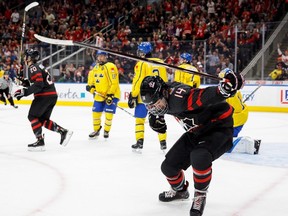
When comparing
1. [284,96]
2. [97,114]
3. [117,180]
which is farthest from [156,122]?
[284,96]

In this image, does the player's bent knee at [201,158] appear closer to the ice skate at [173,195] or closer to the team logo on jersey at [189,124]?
the team logo on jersey at [189,124]

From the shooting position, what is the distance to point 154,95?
118 inches

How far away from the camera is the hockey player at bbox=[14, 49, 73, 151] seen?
17.9 feet

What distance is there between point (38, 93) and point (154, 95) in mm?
2955

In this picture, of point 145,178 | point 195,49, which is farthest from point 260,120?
point 145,178

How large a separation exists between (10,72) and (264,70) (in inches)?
275

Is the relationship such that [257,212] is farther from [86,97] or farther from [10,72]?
[10,72]

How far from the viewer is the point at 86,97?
12117 mm

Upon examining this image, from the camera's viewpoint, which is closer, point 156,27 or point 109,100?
point 109,100

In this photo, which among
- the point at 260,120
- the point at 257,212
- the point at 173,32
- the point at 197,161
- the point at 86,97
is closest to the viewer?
the point at 197,161

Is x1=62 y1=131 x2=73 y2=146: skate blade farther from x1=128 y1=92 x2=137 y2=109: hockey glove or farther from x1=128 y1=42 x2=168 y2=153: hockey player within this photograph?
x1=128 y1=92 x2=137 y2=109: hockey glove

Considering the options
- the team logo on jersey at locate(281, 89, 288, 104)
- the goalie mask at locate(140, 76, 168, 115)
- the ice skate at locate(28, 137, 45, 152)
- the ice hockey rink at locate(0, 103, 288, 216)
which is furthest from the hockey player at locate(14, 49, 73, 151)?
the team logo on jersey at locate(281, 89, 288, 104)

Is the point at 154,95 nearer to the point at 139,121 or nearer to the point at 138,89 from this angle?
the point at 138,89

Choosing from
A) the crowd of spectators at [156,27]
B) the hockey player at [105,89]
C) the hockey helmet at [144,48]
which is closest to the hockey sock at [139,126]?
the hockey helmet at [144,48]
